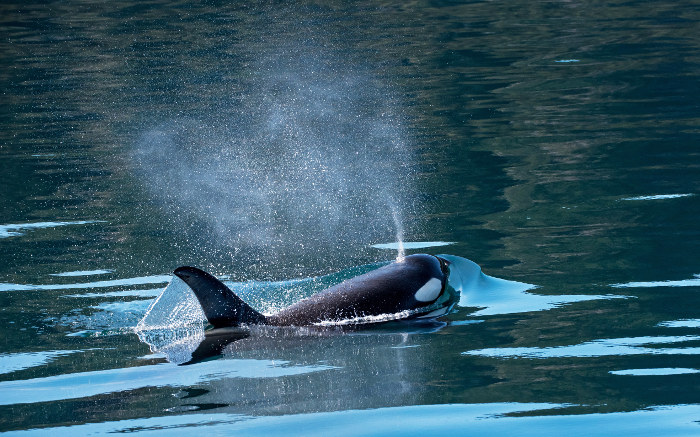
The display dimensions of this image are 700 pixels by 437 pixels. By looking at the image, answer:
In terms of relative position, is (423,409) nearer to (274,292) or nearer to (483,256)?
(274,292)

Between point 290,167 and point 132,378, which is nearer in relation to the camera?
point 132,378

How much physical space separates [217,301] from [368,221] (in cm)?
480

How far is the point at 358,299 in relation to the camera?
28.5 ft

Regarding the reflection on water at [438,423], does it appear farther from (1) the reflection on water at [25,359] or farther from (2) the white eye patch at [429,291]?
(2) the white eye patch at [429,291]

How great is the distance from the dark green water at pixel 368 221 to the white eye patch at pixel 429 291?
0.30 meters

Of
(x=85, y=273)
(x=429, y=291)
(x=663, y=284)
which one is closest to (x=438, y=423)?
(x=429, y=291)

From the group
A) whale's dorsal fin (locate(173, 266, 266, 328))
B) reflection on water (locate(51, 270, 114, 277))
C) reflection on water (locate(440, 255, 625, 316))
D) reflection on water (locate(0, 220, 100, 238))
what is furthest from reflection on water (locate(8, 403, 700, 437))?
reflection on water (locate(0, 220, 100, 238))

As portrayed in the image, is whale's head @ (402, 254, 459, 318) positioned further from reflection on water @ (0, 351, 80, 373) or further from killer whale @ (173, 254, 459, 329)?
reflection on water @ (0, 351, 80, 373)

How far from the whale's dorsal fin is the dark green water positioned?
11.2 inches

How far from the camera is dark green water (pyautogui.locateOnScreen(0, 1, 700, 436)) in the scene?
6.75 metres

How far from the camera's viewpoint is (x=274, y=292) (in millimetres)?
9711

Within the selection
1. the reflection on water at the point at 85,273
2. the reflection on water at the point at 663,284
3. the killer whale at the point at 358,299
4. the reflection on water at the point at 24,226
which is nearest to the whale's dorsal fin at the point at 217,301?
the killer whale at the point at 358,299

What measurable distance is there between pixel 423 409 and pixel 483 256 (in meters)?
4.16

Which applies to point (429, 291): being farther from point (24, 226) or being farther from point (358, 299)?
point (24, 226)
